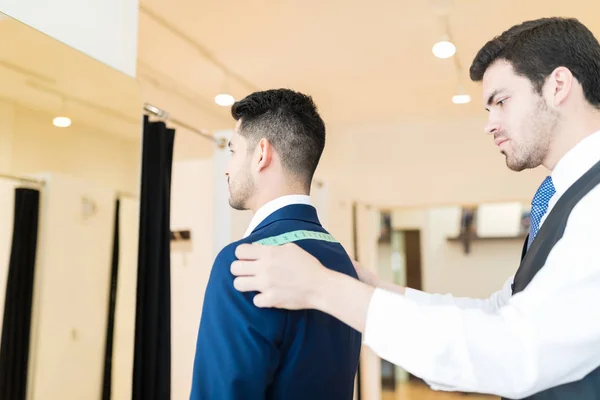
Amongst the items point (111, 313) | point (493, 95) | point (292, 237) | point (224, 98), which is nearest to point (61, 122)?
point (111, 313)

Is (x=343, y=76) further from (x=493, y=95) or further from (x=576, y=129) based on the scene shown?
(x=576, y=129)

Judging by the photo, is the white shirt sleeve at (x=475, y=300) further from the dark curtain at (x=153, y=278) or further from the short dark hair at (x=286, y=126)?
the dark curtain at (x=153, y=278)

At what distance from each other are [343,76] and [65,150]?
2527 mm

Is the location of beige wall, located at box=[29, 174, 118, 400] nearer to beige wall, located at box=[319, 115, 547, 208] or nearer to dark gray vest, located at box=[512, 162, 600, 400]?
dark gray vest, located at box=[512, 162, 600, 400]

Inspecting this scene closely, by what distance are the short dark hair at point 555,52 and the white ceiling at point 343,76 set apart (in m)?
1.24

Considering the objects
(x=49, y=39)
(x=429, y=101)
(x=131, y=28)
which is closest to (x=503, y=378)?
(x=49, y=39)

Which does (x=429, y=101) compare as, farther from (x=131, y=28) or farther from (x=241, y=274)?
(x=241, y=274)

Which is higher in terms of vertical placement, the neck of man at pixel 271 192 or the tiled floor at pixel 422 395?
the neck of man at pixel 271 192

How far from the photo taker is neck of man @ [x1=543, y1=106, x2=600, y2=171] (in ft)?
3.22

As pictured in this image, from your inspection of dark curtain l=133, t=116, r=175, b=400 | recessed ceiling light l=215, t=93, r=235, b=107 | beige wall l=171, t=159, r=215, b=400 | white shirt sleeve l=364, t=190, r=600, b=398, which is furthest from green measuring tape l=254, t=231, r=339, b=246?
recessed ceiling light l=215, t=93, r=235, b=107

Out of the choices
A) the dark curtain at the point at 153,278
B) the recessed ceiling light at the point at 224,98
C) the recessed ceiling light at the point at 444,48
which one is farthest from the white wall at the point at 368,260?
the dark curtain at the point at 153,278

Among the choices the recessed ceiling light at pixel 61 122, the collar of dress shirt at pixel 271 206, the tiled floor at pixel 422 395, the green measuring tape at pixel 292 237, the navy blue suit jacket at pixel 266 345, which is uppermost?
the recessed ceiling light at pixel 61 122

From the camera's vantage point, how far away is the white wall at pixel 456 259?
7.59m

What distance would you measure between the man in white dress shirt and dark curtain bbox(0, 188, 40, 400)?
80 cm
